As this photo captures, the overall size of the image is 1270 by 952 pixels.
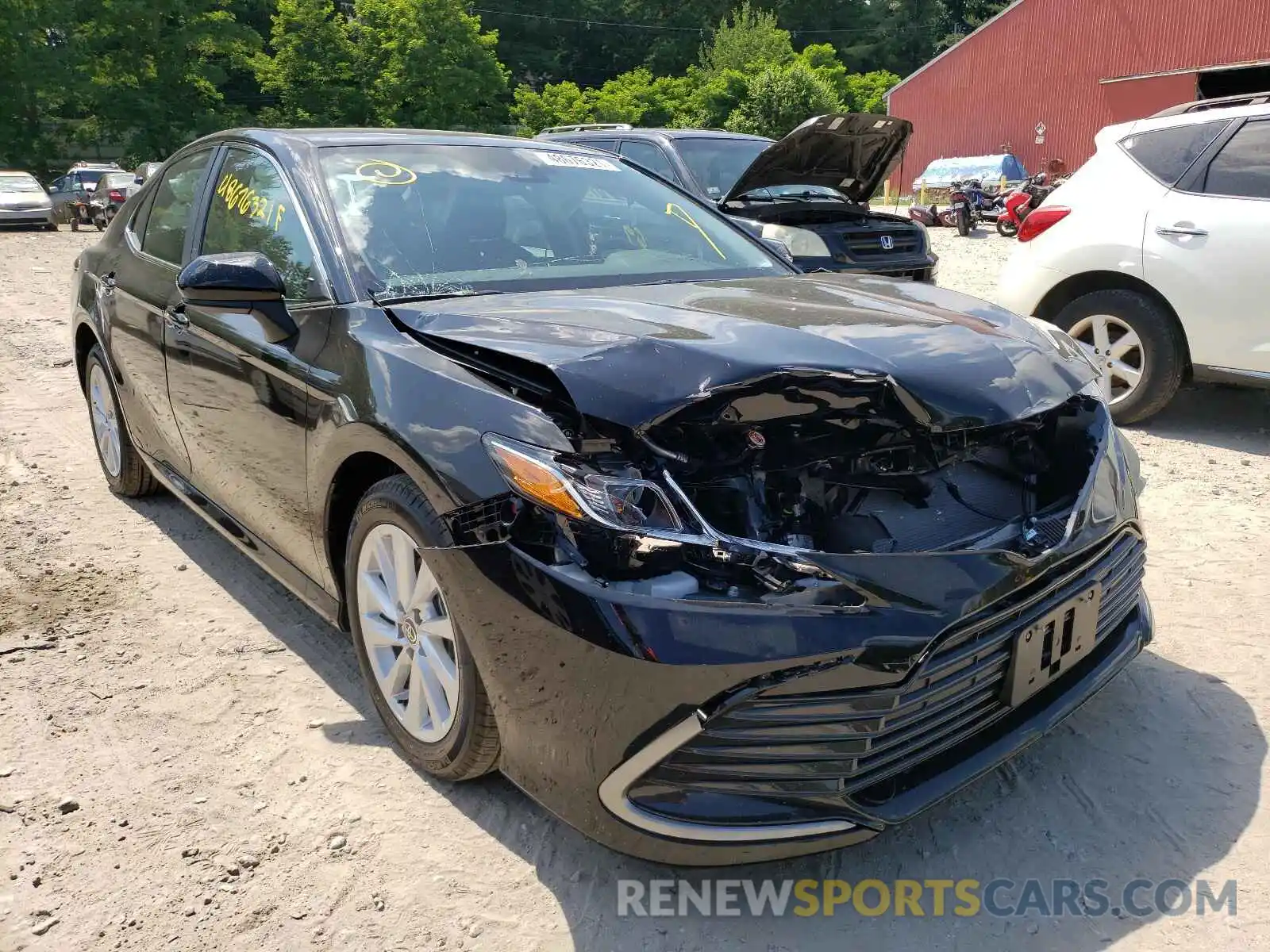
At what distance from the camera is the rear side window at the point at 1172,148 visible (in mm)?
4977

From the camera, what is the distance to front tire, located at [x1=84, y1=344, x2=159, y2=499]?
14.4ft

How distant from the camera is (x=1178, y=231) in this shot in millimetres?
4902

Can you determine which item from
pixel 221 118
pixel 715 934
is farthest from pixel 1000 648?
pixel 221 118

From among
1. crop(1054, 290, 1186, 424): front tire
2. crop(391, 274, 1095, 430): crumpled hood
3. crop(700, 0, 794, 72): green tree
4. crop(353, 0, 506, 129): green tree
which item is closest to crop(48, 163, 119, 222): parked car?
Result: crop(353, 0, 506, 129): green tree

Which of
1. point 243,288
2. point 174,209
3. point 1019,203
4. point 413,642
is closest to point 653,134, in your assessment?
point 174,209

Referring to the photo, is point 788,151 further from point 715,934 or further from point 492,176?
point 715,934

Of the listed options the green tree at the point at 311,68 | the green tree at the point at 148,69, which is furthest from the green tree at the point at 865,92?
the green tree at the point at 148,69

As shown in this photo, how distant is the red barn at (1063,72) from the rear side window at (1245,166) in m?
22.0

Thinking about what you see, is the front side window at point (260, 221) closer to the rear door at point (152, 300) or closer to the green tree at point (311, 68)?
the rear door at point (152, 300)

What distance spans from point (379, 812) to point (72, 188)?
1166 inches

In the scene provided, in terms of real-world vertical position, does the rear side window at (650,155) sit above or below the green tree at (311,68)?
below

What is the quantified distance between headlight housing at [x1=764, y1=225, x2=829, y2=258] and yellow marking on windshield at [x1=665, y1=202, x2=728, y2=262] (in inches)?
144

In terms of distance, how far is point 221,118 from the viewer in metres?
41.5

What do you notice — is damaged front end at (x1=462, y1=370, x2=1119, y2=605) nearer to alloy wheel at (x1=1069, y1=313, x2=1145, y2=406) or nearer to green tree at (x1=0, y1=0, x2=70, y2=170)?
alloy wheel at (x1=1069, y1=313, x2=1145, y2=406)
